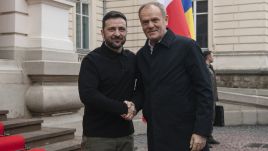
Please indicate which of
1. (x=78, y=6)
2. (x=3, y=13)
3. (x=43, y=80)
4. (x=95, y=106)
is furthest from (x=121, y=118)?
(x=78, y=6)

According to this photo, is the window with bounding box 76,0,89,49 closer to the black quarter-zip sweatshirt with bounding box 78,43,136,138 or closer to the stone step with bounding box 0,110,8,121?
the stone step with bounding box 0,110,8,121

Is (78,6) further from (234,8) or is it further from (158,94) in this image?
(158,94)

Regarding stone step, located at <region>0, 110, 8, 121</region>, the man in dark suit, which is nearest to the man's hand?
the man in dark suit

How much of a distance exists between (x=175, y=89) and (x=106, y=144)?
0.72 meters

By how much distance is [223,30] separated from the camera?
64.1 ft

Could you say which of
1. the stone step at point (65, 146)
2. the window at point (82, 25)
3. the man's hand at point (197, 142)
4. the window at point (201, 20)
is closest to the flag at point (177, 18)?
the stone step at point (65, 146)

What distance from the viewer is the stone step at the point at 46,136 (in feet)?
18.7

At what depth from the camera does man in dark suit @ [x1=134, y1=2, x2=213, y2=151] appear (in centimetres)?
320

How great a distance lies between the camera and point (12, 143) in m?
5.28

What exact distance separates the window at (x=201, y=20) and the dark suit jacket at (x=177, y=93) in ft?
55.7

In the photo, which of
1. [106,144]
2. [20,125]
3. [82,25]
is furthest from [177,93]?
[82,25]

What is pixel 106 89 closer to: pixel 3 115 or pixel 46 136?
pixel 46 136

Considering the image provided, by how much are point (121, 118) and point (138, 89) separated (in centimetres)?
26

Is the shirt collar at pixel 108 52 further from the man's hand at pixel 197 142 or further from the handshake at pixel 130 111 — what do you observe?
the man's hand at pixel 197 142
